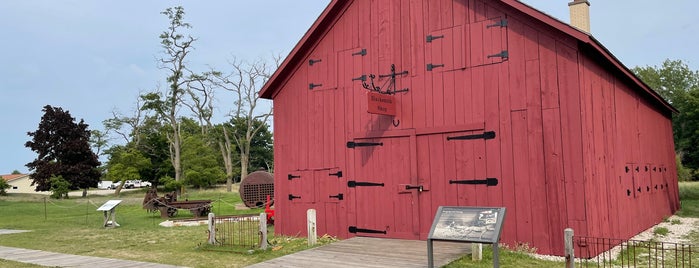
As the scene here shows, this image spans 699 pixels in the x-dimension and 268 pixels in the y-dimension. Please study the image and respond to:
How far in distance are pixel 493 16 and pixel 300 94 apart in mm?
5221

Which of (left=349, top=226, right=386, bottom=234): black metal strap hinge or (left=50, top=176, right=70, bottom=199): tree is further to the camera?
(left=50, top=176, right=70, bottom=199): tree

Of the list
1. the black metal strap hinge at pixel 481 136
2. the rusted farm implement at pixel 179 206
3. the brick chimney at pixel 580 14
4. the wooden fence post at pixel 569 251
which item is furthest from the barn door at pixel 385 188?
the rusted farm implement at pixel 179 206

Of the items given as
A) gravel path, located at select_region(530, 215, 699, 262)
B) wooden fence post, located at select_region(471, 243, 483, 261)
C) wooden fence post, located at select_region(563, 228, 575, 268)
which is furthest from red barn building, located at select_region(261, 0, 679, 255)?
wooden fence post, located at select_region(563, 228, 575, 268)

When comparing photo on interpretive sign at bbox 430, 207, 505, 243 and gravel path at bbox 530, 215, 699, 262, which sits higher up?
photo on interpretive sign at bbox 430, 207, 505, 243

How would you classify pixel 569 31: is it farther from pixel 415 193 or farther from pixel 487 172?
pixel 415 193

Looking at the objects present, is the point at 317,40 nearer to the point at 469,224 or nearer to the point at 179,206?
the point at 469,224

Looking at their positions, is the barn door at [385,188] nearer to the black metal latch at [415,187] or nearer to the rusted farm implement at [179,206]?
the black metal latch at [415,187]

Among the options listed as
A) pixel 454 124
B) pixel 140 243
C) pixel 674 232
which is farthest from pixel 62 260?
pixel 674 232

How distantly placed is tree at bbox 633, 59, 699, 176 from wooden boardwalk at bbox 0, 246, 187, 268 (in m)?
50.1

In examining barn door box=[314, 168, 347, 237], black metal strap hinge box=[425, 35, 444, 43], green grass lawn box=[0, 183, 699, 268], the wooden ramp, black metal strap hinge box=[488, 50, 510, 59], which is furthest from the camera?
barn door box=[314, 168, 347, 237]

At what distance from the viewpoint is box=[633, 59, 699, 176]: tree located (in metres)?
50.0

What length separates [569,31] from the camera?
907 centimetres

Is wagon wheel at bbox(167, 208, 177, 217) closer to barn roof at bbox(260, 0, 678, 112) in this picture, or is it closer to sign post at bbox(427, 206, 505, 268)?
barn roof at bbox(260, 0, 678, 112)

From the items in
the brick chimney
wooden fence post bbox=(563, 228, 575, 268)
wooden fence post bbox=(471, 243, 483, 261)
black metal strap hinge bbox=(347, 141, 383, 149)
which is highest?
the brick chimney
